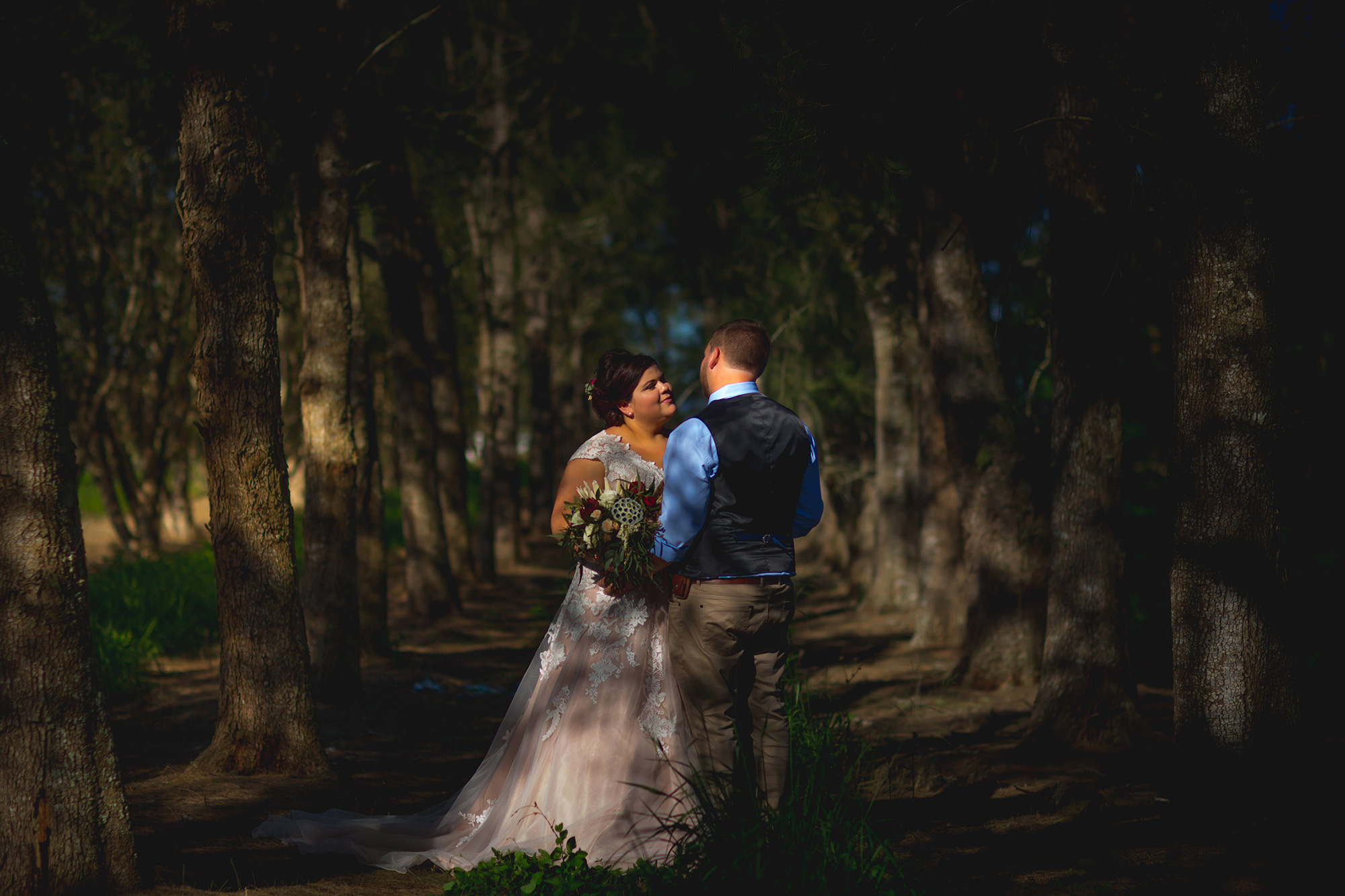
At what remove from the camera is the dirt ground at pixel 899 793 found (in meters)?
4.26

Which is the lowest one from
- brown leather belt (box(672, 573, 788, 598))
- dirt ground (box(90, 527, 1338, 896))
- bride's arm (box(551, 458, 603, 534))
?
dirt ground (box(90, 527, 1338, 896))

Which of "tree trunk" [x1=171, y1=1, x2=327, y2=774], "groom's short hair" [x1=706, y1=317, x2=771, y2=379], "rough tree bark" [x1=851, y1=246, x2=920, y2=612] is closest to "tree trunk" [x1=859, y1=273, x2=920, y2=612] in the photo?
"rough tree bark" [x1=851, y1=246, x2=920, y2=612]

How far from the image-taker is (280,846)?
464 cm

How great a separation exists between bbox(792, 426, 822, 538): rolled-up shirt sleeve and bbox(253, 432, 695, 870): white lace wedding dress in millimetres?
742

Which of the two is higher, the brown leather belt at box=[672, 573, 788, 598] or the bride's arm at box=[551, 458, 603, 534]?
the bride's arm at box=[551, 458, 603, 534]

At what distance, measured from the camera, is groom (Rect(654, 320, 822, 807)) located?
13.3 feet

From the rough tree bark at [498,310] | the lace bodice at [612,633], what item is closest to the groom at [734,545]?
the lace bodice at [612,633]

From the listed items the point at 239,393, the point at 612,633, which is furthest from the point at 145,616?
the point at 612,633

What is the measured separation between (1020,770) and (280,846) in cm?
420

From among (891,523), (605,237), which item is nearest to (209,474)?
(891,523)

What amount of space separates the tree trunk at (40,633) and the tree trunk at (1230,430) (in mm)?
4910

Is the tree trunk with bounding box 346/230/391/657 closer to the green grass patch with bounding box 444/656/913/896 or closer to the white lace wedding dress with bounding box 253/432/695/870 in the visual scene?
the white lace wedding dress with bounding box 253/432/695/870

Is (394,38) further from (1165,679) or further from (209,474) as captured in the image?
(1165,679)

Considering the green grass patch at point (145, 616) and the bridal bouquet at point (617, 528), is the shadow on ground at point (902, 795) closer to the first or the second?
the green grass patch at point (145, 616)
